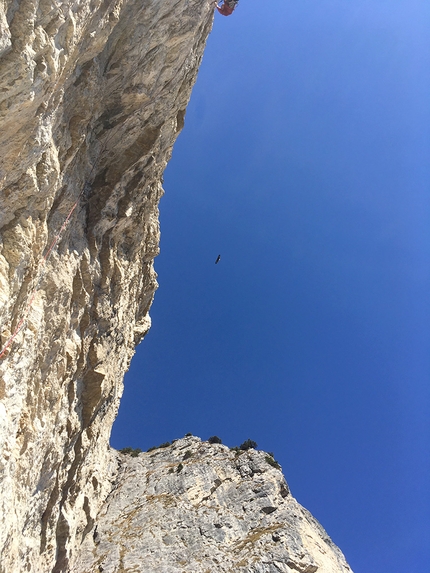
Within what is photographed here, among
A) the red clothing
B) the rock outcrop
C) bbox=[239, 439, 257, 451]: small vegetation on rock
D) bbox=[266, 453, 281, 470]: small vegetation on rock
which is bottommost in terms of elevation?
the rock outcrop

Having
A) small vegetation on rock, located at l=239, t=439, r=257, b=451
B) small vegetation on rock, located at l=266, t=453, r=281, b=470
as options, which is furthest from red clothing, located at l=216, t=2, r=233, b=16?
small vegetation on rock, located at l=239, t=439, r=257, b=451

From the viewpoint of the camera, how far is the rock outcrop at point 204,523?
29.7 metres

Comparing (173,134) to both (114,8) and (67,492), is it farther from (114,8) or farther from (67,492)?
(67,492)

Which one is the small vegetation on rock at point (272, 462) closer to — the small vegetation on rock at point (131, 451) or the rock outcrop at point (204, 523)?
the rock outcrop at point (204, 523)

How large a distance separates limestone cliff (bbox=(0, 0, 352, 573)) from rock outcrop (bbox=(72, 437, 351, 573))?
7.32ft

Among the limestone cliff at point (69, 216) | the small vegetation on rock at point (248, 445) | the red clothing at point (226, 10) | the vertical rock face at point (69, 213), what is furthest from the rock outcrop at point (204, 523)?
the red clothing at point (226, 10)

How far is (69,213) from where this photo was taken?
19.2 meters

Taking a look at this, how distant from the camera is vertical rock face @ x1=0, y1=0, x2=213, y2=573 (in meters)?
12.5

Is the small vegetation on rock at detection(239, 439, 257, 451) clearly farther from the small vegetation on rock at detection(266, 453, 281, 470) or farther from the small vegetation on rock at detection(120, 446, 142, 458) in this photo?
the small vegetation on rock at detection(120, 446, 142, 458)

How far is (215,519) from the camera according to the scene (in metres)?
35.2

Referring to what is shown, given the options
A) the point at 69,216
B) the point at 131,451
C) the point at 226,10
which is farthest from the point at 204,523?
the point at 226,10

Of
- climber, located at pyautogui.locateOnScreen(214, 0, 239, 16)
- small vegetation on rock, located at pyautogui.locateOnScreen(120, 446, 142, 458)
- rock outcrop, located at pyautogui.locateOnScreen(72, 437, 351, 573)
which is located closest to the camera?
climber, located at pyautogui.locateOnScreen(214, 0, 239, 16)

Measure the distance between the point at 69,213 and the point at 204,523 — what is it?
103 ft

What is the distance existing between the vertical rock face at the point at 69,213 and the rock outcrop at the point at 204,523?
14.1 ft
